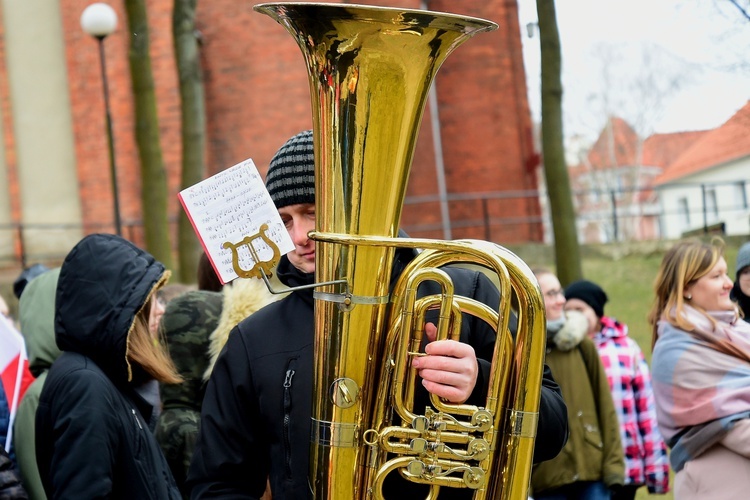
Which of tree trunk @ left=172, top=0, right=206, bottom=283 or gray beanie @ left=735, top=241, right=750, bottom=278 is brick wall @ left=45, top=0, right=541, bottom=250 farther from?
gray beanie @ left=735, top=241, right=750, bottom=278

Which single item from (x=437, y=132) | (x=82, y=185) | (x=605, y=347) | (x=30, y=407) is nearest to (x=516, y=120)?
(x=437, y=132)

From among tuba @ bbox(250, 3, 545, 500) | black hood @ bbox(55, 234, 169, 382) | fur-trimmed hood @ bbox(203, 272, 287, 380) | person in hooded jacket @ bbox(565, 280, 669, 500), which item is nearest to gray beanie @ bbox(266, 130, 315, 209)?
tuba @ bbox(250, 3, 545, 500)

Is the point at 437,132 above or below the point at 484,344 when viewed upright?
above

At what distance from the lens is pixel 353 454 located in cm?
236

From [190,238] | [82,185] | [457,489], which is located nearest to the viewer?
[457,489]

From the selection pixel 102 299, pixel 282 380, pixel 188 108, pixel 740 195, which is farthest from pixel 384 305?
pixel 740 195

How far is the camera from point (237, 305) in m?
4.41

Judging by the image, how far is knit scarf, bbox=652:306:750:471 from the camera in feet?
14.0

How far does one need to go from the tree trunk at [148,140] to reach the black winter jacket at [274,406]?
840 centimetres

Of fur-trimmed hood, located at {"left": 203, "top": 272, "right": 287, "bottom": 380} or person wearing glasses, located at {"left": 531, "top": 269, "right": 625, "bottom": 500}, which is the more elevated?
fur-trimmed hood, located at {"left": 203, "top": 272, "right": 287, "bottom": 380}

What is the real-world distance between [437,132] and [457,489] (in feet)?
49.0

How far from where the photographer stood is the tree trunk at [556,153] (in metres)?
8.80

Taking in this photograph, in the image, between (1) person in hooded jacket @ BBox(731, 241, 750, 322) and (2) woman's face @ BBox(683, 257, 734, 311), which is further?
(1) person in hooded jacket @ BBox(731, 241, 750, 322)

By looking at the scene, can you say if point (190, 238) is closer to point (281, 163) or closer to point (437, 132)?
point (437, 132)
